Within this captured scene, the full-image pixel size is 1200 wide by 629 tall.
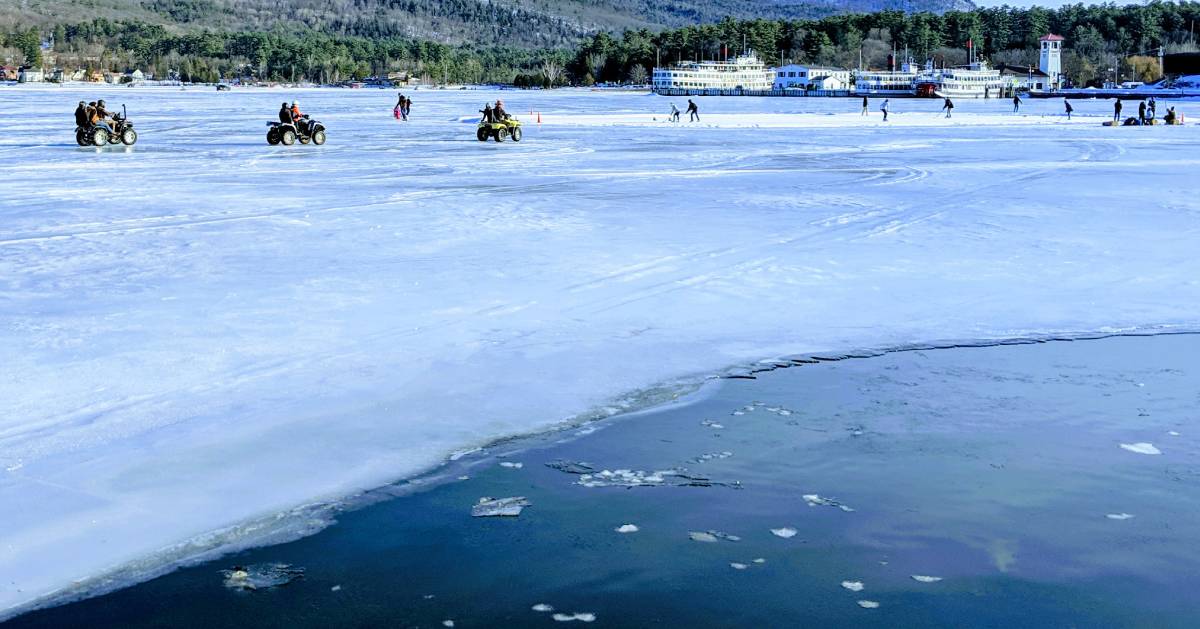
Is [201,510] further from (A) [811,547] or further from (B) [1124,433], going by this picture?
(B) [1124,433]

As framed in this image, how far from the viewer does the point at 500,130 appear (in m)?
32.3

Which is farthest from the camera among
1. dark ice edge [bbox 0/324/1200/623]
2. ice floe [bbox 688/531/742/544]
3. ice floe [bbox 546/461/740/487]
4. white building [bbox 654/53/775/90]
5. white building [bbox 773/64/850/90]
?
white building [bbox 654/53/775/90]

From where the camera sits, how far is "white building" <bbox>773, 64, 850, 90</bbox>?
571 ft

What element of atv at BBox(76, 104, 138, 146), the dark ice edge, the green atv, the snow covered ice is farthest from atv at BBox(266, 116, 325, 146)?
the dark ice edge

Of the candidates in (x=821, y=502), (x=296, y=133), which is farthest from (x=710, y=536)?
(x=296, y=133)

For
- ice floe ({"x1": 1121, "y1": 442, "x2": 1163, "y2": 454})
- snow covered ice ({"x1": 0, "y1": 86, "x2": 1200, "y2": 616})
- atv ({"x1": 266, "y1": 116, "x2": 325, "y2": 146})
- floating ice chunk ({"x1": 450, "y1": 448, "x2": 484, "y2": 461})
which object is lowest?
ice floe ({"x1": 1121, "y1": 442, "x2": 1163, "y2": 454})

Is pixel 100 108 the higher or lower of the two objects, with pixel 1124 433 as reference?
higher

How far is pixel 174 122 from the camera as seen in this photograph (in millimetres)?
43875

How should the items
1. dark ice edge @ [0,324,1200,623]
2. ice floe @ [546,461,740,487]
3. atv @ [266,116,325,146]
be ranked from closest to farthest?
dark ice edge @ [0,324,1200,623], ice floe @ [546,461,740,487], atv @ [266,116,325,146]

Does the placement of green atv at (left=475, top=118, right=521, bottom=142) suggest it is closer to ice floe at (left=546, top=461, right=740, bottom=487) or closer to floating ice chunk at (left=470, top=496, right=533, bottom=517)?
ice floe at (left=546, top=461, right=740, bottom=487)

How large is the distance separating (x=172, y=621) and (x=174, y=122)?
140 feet

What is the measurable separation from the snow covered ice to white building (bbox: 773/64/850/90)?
157 m

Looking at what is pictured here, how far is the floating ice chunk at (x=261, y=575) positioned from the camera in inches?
168

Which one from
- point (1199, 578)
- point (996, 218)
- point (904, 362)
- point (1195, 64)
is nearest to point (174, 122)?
point (996, 218)
